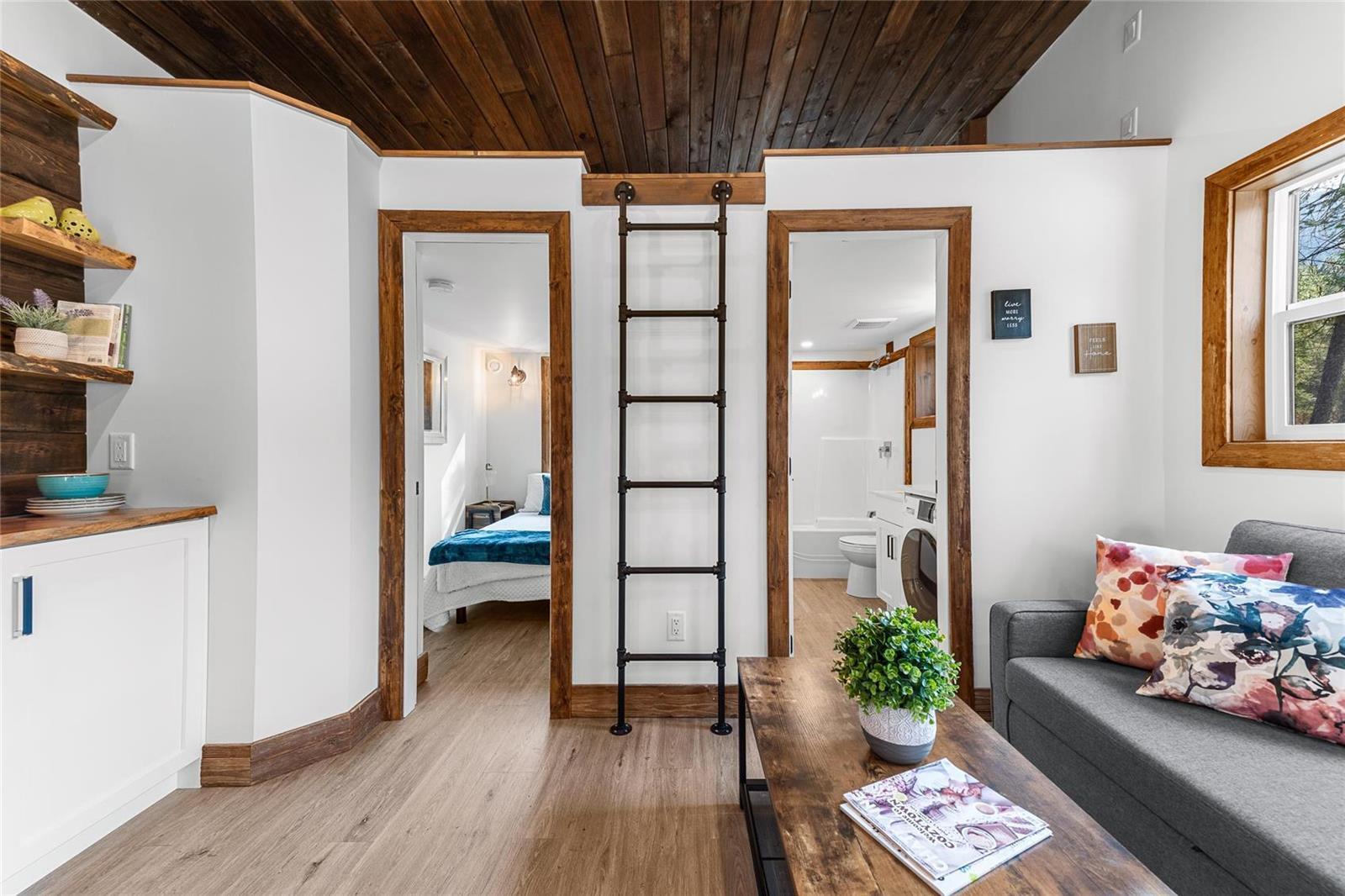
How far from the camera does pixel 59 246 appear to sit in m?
1.76

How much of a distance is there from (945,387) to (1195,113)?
129cm

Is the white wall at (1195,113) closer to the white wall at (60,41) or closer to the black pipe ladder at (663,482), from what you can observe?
the black pipe ladder at (663,482)

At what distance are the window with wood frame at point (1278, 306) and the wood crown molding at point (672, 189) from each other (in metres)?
1.66

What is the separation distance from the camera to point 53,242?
175 centimetres

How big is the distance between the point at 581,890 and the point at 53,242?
7.96ft

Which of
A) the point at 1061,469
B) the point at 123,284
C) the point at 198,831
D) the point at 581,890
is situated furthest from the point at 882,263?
the point at 198,831

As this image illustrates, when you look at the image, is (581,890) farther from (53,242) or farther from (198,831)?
(53,242)

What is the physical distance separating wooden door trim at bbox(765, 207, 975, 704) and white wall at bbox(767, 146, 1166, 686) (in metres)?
0.04

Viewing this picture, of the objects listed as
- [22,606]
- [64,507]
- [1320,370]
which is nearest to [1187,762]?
[1320,370]

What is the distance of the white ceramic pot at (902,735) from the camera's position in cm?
120

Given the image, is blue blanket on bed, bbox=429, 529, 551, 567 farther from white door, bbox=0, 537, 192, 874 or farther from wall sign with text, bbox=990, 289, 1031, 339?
wall sign with text, bbox=990, 289, 1031, 339

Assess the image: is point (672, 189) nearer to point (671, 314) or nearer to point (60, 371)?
point (671, 314)

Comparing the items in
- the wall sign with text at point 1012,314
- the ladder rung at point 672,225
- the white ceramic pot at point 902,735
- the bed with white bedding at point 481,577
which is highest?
the ladder rung at point 672,225

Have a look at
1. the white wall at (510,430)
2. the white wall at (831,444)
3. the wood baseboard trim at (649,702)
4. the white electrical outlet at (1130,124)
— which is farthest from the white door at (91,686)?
the white wall at (831,444)
